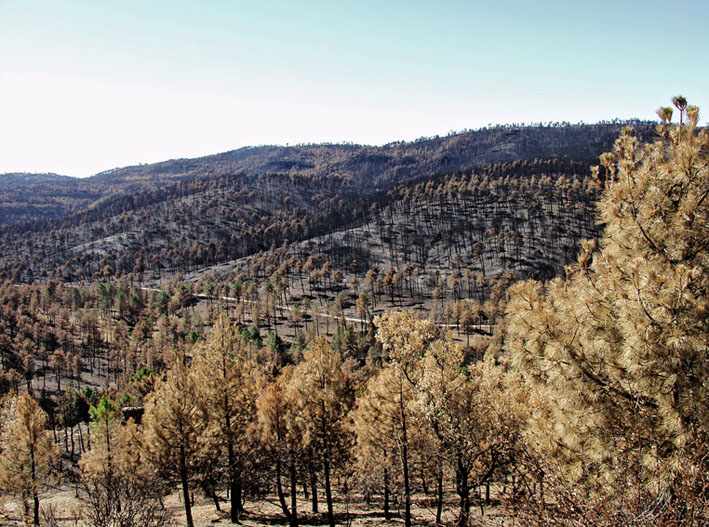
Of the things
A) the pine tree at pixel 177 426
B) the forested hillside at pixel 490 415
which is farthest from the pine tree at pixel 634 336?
the pine tree at pixel 177 426

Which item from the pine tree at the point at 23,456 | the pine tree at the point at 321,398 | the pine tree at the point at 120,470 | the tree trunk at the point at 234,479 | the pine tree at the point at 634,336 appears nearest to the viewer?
the pine tree at the point at 634,336

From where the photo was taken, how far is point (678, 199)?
7281mm

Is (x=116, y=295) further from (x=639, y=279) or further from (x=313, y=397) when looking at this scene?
(x=639, y=279)

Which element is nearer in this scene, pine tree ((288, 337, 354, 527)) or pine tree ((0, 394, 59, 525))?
pine tree ((288, 337, 354, 527))

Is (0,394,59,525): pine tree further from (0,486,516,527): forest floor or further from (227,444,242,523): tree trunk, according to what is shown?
(227,444,242,523): tree trunk

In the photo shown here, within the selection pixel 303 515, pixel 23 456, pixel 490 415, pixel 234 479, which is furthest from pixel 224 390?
pixel 23 456

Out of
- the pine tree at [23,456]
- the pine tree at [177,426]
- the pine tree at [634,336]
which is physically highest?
the pine tree at [634,336]

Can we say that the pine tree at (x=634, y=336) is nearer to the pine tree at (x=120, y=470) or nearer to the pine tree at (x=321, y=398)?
the pine tree at (x=120, y=470)

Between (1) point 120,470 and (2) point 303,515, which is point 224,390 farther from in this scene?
(2) point 303,515

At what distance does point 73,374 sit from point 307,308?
64590mm

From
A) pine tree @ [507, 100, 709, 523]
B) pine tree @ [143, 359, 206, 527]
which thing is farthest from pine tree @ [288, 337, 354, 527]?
pine tree @ [507, 100, 709, 523]

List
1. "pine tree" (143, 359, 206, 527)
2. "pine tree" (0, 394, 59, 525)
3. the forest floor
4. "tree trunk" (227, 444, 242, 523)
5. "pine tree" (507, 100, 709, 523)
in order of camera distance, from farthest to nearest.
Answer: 1. "pine tree" (0, 394, 59, 525)
2. the forest floor
3. "tree trunk" (227, 444, 242, 523)
4. "pine tree" (143, 359, 206, 527)
5. "pine tree" (507, 100, 709, 523)

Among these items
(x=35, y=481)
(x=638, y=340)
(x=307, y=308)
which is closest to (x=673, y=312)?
(x=638, y=340)

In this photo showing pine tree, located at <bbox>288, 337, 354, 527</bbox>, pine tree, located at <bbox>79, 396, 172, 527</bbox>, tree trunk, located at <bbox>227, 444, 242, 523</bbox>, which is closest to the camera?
pine tree, located at <bbox>79, 396, 172, 527</bbox>
